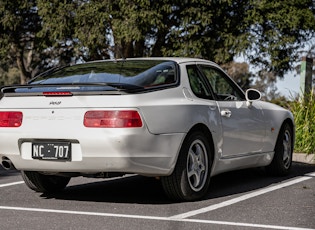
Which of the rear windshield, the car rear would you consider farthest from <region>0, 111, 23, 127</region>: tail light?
the rear windshield

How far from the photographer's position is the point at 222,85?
311 inches

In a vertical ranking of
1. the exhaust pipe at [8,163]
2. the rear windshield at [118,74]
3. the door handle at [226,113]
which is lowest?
the exhaust pipe at [8,163]

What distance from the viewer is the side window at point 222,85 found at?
7507mm

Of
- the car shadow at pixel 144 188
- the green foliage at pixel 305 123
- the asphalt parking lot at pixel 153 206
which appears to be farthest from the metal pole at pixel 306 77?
the asphalt parking lot at pixel 153 206

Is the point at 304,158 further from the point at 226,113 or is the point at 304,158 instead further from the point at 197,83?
the point at 197,83

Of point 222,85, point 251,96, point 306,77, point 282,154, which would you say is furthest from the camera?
point 306,77

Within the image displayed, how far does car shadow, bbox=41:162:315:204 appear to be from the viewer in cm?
Answer: 673

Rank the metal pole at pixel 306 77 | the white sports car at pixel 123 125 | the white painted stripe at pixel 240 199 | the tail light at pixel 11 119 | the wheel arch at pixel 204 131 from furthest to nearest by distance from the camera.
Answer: the metal pole at pixel 306 77
the wheel arch at pixel 204 131
the tail light at pixel 11 119
the white sports car at pixel 123 125
the white painted stripe at pixel 240 199

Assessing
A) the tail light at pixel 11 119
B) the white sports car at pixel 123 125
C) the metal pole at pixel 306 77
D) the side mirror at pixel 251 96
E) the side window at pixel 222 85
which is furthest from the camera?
the metal pole at pixel 306 77

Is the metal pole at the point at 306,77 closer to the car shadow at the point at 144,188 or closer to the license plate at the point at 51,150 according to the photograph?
the car shadow at the point at 144,188

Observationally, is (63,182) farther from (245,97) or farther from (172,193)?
(245,97)

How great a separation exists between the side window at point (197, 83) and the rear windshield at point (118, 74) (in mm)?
249

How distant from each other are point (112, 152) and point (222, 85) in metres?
2.47

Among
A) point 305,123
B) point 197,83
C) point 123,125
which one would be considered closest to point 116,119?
point 123,125
